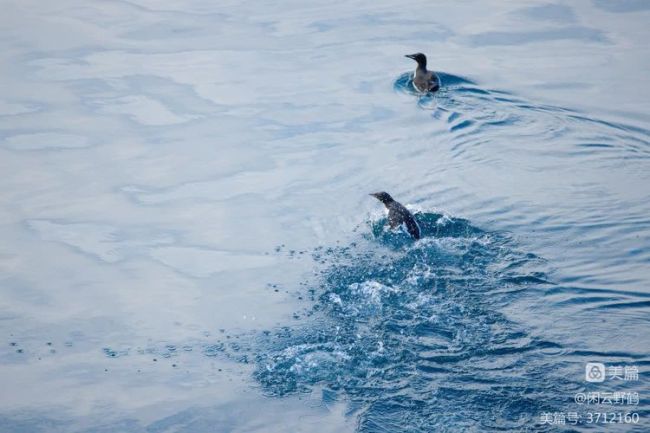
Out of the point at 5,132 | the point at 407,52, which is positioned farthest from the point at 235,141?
the point at 407,52

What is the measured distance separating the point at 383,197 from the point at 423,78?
489 cm

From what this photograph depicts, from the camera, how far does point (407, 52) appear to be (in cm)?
1747

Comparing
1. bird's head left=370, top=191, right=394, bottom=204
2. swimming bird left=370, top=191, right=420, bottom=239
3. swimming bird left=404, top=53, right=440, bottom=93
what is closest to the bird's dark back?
swimming bird left=370, top=191, right=420, bottom=239

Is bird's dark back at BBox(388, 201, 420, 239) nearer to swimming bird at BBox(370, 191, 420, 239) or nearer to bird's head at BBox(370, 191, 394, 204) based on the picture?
swimming bird at BBox(370, 191, 420, 239)

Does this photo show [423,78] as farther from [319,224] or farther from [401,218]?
[401,218]

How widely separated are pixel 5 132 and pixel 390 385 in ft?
30.4

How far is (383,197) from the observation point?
10969mm

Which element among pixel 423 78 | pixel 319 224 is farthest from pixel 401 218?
pixel 423 78

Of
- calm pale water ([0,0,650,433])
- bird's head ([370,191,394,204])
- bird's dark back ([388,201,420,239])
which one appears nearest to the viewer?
calm pale water ([0,0,650,433])

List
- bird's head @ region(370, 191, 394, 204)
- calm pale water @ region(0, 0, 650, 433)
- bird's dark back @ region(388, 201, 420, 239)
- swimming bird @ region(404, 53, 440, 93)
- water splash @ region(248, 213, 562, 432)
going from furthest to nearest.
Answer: swimming bird @ region(404, 53, 440, 93) → bird's head @ region(370, 191, 394, 204) → bird's dark back @ region(388, 201, 420, 239) → calm pale water @ region(0, 0, 650, 433) → water splash @ region(248, 213, 562, 432)

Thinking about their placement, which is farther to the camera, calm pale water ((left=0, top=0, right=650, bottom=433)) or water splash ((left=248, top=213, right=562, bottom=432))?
calm pale water ((left=0, top=0, right=650, bottom=433))

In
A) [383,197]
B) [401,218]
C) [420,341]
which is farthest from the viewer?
[383,197]

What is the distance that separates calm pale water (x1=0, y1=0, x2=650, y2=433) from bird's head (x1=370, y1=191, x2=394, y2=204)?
0.21m

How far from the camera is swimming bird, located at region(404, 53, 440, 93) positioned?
15023 mm
